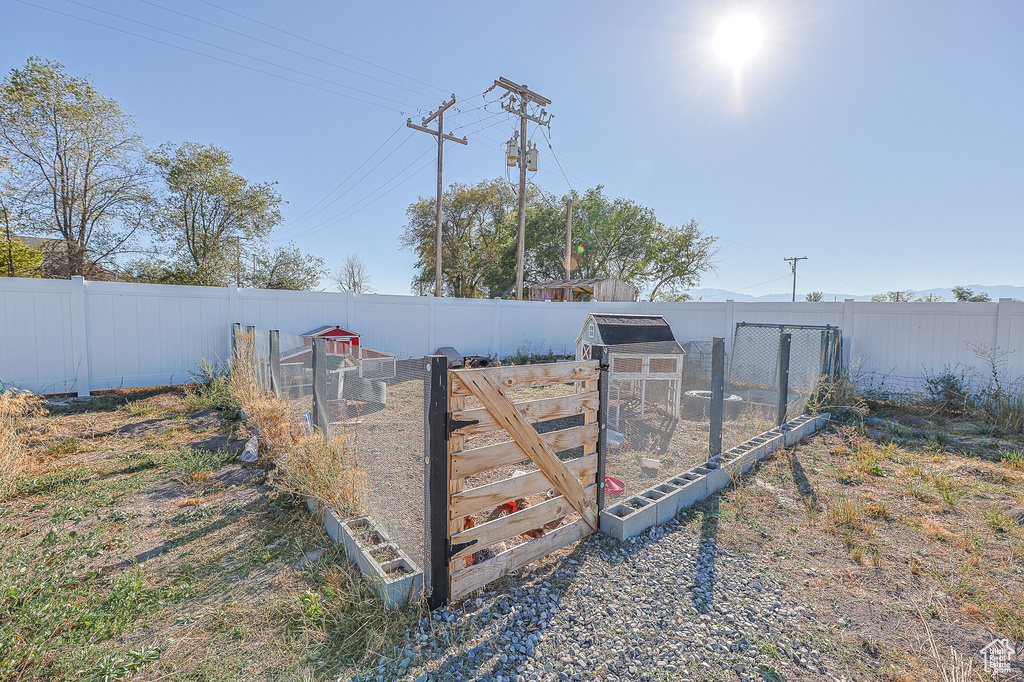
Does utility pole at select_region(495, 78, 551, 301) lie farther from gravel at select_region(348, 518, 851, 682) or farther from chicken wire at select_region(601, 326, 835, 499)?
gravel at select_region(348, 518, 851, 682)

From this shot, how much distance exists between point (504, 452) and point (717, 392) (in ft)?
8.79

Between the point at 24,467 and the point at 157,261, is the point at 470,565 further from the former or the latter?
the point at 157,261

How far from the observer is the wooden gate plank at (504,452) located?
220cm

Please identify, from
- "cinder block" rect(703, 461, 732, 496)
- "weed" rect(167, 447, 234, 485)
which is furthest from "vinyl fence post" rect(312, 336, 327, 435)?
"cinder block" rect(703, 461, 732, 496)

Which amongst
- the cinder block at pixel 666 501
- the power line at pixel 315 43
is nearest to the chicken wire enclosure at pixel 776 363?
the cinder block at pixel 666 501

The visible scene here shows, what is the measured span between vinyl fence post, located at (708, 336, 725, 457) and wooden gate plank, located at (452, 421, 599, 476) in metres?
1.75

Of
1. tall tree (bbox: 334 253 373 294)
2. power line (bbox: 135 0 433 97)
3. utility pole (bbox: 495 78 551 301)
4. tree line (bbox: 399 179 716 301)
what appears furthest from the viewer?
tall tree (bbox: 334 253 373 294)

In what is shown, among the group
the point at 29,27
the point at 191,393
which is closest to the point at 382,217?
the point at 29,27

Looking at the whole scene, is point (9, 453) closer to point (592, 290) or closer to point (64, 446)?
point (64, 446)

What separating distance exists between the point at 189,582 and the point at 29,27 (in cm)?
1606

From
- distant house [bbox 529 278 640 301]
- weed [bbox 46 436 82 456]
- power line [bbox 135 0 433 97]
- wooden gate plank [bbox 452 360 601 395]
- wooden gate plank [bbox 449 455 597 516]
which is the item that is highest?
power line [bbox 135 0 433 97]

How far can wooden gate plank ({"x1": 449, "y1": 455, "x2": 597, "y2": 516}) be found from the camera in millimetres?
2197

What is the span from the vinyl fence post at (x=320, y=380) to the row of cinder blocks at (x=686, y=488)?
2.64 meters

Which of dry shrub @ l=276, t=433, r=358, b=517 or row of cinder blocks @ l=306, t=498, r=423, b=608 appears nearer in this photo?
row of cinder blocks @ l=306, t=498, r=423, b=608
